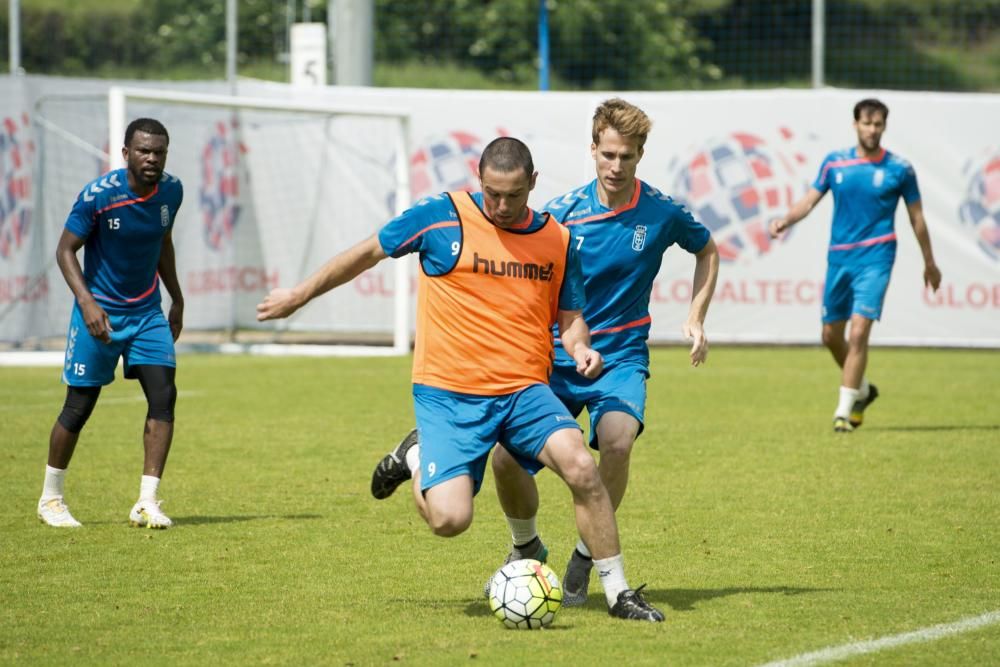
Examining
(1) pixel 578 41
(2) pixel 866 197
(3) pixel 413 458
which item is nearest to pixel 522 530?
(3) pixel 413 458

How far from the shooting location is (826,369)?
1816cm

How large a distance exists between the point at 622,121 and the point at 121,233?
327 cm

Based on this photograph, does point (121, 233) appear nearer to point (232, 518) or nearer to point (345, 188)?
point (232, 518)

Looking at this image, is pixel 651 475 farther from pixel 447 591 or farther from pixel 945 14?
pixel 945 14

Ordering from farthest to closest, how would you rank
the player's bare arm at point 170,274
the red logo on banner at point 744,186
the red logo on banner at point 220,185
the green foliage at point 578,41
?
the green foliage at point 578,41
the red logo on banner at point 220,185
the red logo on banner at point 744,186
the player's bare arm at point 170,274

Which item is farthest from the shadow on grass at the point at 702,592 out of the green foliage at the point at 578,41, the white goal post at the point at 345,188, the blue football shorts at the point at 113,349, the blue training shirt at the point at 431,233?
the green foliage at the point at 578,41

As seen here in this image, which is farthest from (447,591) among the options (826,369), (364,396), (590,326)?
(826,369)

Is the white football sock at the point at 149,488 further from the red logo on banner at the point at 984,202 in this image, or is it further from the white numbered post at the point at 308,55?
the white numbered post at the point at 308,55

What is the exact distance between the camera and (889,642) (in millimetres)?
5984

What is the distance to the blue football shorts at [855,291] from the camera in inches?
496

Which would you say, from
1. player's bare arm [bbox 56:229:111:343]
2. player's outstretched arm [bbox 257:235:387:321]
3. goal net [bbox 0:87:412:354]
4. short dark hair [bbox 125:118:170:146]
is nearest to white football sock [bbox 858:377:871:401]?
short dark hair [bbox 125:118:170:146]

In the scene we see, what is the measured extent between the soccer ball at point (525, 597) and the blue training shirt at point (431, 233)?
1.26 meters

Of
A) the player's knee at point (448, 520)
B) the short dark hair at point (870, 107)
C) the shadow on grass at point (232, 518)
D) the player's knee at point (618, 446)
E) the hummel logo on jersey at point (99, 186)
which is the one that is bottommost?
the shadow on grass at point (232, 518)

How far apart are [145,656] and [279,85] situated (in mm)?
17068
